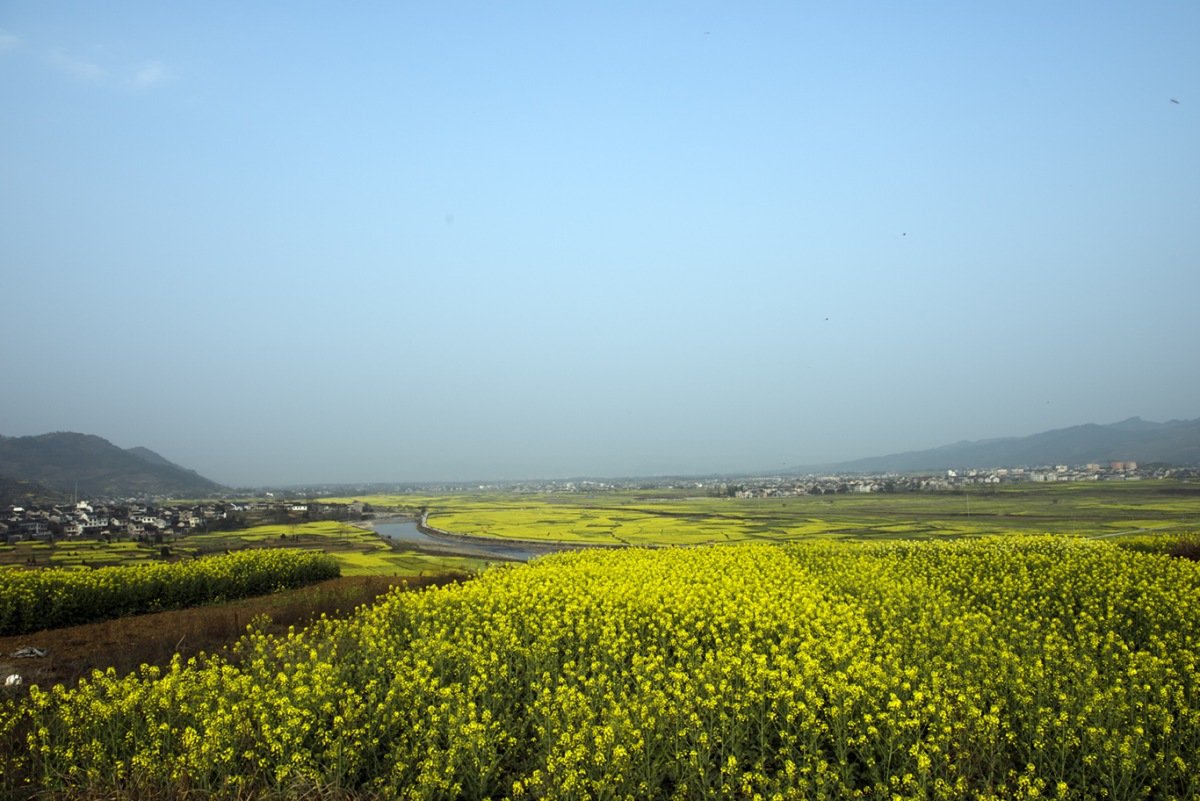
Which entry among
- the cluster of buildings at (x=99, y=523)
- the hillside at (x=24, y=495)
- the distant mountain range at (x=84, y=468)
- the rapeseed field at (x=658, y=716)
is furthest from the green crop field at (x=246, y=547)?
the distant mountain range at (x=84, y=468)

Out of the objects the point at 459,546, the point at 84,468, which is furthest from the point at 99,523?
the point at 84,468

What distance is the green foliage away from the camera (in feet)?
46.0

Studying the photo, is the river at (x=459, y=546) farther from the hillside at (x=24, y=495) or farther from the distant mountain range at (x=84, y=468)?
the distant mountain range at (x=84, y=468)

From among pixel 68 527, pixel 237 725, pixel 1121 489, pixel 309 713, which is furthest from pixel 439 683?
pixel 1121 489

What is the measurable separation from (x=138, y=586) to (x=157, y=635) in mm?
5091

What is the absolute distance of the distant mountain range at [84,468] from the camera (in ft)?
314

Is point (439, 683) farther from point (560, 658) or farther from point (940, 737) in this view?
point (940, 737)

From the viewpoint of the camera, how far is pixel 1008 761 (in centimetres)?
583

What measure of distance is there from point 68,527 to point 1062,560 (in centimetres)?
5135

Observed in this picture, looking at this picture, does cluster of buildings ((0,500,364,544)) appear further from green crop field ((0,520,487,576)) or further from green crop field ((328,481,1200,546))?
green crop field ((328,481,1200,546))

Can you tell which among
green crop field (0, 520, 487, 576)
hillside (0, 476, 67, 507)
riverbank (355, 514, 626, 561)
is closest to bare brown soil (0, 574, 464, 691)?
green crop field (0, 520, 487, 576)

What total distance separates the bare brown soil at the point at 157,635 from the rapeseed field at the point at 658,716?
2.89m

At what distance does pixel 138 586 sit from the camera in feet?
53.1

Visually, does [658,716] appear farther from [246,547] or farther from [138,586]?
[246,547]
